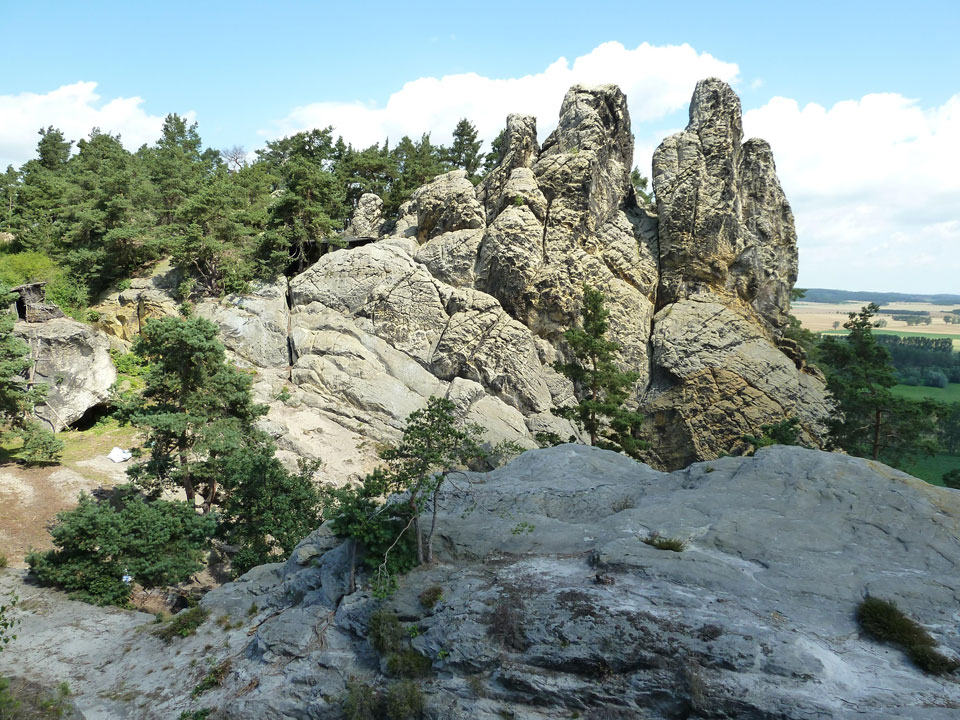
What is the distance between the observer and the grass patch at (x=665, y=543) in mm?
12930

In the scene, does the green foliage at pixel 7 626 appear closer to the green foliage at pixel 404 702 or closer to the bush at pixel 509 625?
the green foliage at pixel 404 702

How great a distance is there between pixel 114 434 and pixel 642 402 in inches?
1427

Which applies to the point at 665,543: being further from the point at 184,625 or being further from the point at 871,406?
the point at 871,406

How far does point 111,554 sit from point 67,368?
19550 mm

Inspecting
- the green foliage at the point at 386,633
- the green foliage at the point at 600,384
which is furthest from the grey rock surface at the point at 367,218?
the green foliage at the point at 386,633

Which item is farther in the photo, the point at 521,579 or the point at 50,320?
the point at 50,320

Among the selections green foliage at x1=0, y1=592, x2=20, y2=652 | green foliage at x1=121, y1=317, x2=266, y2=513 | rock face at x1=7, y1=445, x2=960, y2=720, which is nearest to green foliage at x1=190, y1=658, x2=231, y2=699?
rock face at x1=7, y1=445, x2=960, y2=720

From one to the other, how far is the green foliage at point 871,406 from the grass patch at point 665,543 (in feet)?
70.9

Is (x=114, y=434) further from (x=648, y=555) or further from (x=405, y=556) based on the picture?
(x=648, y=555)

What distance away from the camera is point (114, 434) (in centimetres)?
3256

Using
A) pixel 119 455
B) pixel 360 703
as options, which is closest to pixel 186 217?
pixel 119 455

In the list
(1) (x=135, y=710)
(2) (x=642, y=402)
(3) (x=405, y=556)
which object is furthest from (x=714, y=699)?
(2) (x=642, y=402)

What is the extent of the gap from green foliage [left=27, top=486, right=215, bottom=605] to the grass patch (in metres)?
16.8

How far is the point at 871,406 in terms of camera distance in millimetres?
28391
